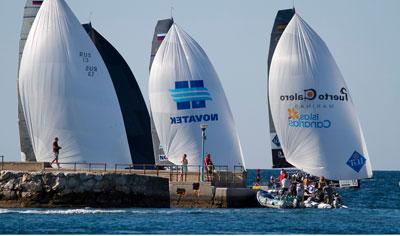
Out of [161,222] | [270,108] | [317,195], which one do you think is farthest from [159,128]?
[161,222]

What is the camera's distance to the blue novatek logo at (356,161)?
60562mm

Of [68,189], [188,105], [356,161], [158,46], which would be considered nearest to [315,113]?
[356,161]

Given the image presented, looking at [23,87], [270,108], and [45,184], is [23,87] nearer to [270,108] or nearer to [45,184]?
[45,184]

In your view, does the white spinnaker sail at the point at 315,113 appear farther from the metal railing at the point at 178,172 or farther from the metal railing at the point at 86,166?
the metal railing at the point at 86,166

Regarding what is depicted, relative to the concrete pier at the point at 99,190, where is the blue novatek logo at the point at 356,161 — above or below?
above

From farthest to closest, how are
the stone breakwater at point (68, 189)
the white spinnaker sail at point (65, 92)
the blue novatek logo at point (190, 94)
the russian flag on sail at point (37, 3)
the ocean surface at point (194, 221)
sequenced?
the blue novatek logo at point (190, 94) → the russian flag on sail at point (37, 3) → the white spinnaker sail at point (65, 92) → the stone breakwater at point (68, 189) → the ocean surface at point (194, 221)

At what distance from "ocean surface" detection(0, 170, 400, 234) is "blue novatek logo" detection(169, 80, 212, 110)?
9684 millimetres

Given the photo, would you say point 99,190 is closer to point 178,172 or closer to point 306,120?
point 178,172

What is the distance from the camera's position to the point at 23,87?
186ft

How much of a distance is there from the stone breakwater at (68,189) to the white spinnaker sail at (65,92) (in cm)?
556

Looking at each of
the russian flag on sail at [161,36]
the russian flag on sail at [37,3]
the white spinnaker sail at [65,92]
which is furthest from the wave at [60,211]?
the russian flag on sail at [161,36]

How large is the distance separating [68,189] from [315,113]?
1585cm

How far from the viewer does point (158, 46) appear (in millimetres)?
65625

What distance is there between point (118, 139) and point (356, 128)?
1288 cm
